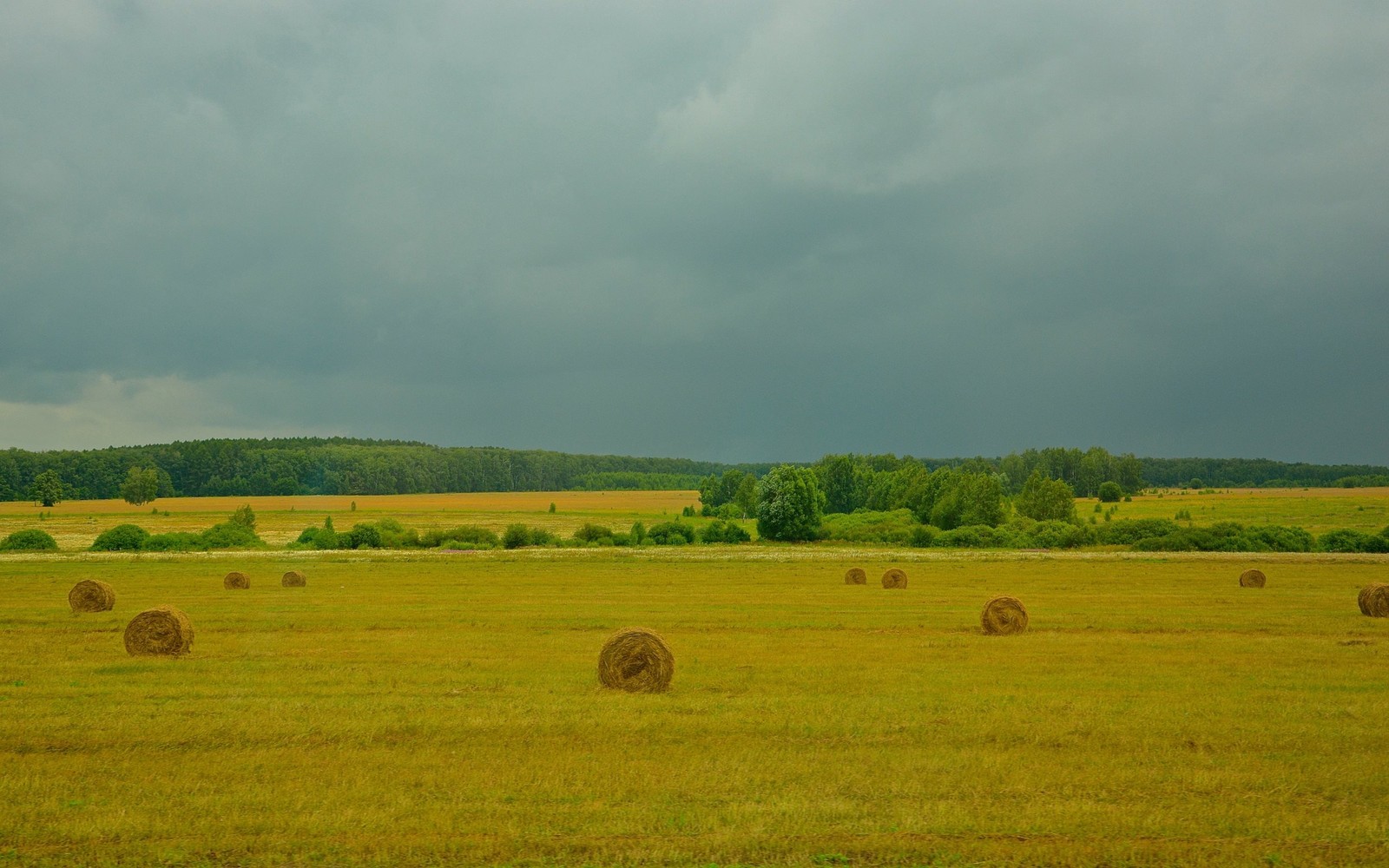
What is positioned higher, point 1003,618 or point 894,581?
point 1003,618

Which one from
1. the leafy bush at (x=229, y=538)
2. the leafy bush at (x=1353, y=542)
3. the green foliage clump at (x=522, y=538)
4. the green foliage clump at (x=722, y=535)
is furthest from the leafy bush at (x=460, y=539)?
the leafy bush at (x=1353, y=542)

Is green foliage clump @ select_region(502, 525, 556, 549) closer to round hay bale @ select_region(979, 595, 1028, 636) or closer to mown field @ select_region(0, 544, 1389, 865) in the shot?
mown field @ select_region(0, 544, 1389, 865)

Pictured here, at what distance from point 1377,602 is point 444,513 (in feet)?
390

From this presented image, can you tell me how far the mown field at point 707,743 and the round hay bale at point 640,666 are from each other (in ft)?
1.48

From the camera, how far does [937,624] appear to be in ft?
94.3

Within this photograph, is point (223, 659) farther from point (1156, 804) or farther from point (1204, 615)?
point (1204, 615)

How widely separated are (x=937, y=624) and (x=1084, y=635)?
4.20 metres

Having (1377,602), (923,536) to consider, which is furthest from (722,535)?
(1377,602)

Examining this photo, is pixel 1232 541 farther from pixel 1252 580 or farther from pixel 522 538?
pixel 522 538

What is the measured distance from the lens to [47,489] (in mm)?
149750

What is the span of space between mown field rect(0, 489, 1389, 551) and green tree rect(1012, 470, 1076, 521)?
1388 centimetres

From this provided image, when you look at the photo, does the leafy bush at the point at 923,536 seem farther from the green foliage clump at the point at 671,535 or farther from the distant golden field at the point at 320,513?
the distant golden field at the point at 320,513

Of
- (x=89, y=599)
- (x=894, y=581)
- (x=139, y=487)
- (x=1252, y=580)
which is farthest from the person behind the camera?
(x=139, y=487)

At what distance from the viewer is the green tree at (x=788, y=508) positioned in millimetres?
93000
